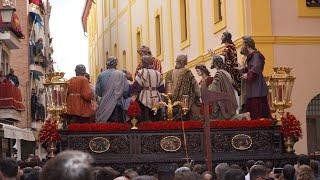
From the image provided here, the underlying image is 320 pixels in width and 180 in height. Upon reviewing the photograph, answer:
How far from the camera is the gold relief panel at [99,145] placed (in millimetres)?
13945

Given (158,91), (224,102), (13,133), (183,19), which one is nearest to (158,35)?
(183,19)

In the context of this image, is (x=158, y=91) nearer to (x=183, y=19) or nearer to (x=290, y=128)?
(x=290, y=128)

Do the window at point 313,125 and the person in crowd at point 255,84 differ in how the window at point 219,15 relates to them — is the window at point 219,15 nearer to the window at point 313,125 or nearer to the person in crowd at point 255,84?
the window at point 313,125

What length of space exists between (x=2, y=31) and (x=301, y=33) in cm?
1164

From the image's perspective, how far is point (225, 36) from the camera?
628 inches

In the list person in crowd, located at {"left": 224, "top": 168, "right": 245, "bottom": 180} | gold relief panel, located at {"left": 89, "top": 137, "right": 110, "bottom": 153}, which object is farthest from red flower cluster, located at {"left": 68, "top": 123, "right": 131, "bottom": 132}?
person in crowd, located at {"left": 224, "top": 168, "right": 245, "bottom": 180}

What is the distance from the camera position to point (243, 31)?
70.7ft

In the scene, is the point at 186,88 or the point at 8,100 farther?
the point at 8,100

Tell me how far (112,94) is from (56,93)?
3.99 ft

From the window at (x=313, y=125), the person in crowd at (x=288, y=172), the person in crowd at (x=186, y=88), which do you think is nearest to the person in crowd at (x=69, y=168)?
the person in crowd at (x=288, y=172)

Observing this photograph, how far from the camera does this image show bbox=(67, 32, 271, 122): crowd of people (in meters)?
14.6

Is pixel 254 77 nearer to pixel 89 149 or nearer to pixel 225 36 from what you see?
pixel 225 36

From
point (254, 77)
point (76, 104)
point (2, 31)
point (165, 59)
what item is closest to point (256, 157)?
point (254, 77)

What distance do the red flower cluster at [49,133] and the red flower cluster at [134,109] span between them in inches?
55.3
